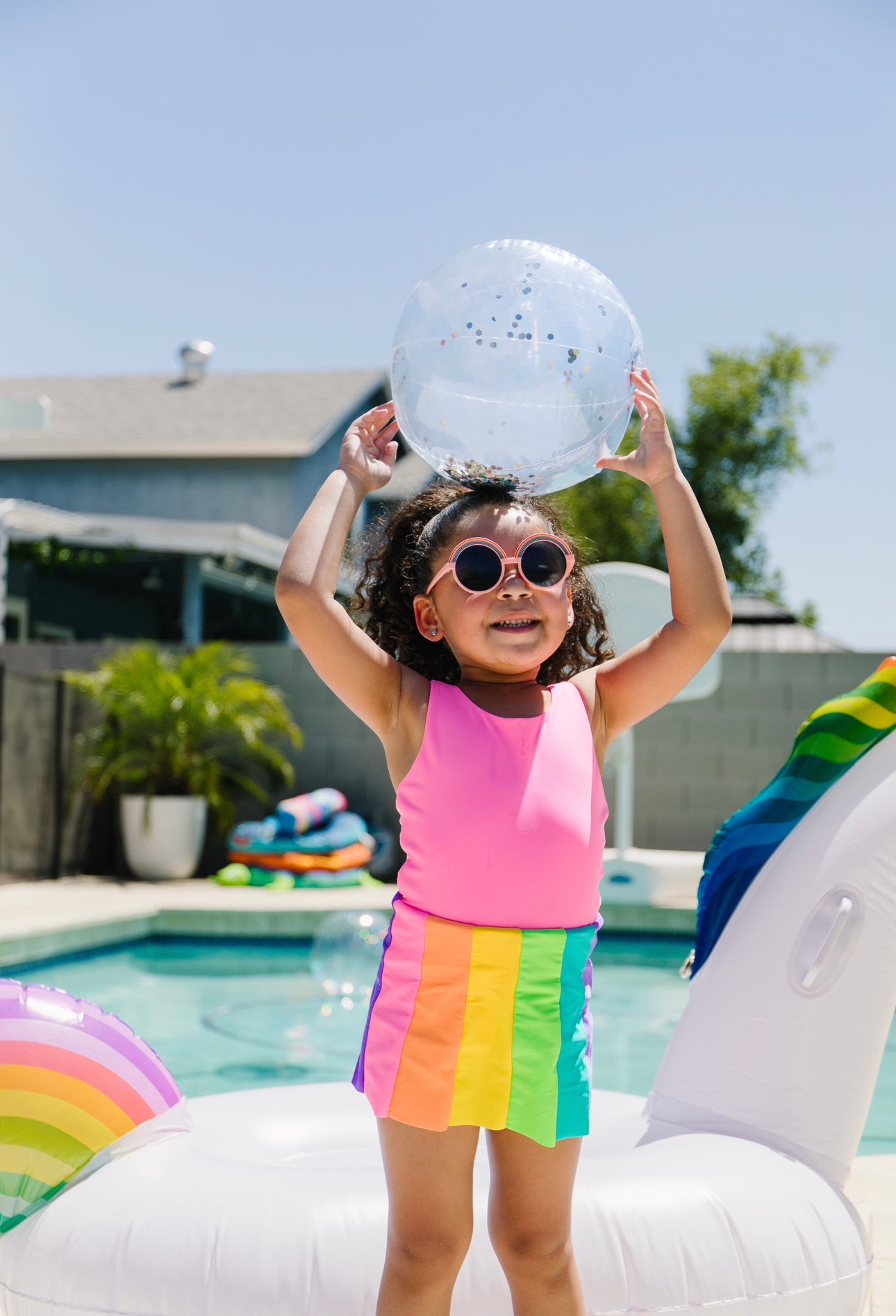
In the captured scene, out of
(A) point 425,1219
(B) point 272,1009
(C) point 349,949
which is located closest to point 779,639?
(B) point 272,1009

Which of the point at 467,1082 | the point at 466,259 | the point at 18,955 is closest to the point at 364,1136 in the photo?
the point at 467,1082

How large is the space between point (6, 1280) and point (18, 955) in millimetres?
5367

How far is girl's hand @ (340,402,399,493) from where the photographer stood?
190cm

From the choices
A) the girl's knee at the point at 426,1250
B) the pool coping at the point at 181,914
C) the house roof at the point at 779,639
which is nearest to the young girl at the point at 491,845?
the girl's knee at the point at 426,1250

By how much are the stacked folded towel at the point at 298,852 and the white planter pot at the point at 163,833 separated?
1.27 feet

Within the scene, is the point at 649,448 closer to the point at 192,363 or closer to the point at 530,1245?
the point at 530,1245

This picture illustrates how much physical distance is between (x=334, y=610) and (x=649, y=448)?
560 mm

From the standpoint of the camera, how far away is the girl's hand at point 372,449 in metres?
1.90

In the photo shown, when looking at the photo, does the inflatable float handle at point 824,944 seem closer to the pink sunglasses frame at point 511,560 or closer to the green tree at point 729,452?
the pink sunglasses frame at point 511,560

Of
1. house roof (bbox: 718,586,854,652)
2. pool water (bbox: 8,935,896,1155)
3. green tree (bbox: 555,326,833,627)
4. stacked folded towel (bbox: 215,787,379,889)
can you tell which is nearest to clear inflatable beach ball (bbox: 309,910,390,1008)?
pool water (bbox: 8,935,896,1155)

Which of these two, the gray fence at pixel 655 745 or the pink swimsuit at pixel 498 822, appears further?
the gray fence at pixel 655 745

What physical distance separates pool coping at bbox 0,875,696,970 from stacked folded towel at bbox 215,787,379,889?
0.37 m

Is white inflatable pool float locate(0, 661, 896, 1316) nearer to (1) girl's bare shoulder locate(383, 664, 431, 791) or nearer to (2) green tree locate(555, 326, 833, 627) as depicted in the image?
(1) girl's bare shoulder locate(383, 664, 431, 791)

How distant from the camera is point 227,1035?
6055mm
